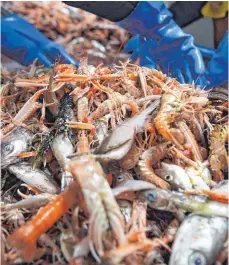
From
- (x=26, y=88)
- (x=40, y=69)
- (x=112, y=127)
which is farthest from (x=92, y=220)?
(x=40, y=69)

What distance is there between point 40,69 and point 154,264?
3.62 ft

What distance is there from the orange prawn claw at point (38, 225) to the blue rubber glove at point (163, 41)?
4.91 ft

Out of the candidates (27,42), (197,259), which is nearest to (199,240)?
(197,259)

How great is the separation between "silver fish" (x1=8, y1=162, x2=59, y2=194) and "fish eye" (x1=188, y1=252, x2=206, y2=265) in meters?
0.41

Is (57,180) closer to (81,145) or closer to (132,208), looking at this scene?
(81,145)

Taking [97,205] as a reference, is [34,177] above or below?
below

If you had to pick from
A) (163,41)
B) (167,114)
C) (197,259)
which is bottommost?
(163,41)

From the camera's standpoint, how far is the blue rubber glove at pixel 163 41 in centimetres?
232

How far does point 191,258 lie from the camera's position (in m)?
0.89

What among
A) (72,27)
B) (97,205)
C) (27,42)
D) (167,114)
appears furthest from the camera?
(72,27)

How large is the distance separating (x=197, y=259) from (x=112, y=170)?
12.7 inches

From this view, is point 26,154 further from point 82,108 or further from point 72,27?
point 72,27

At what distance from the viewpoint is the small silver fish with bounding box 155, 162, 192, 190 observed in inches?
42.6

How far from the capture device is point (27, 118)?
133cm
